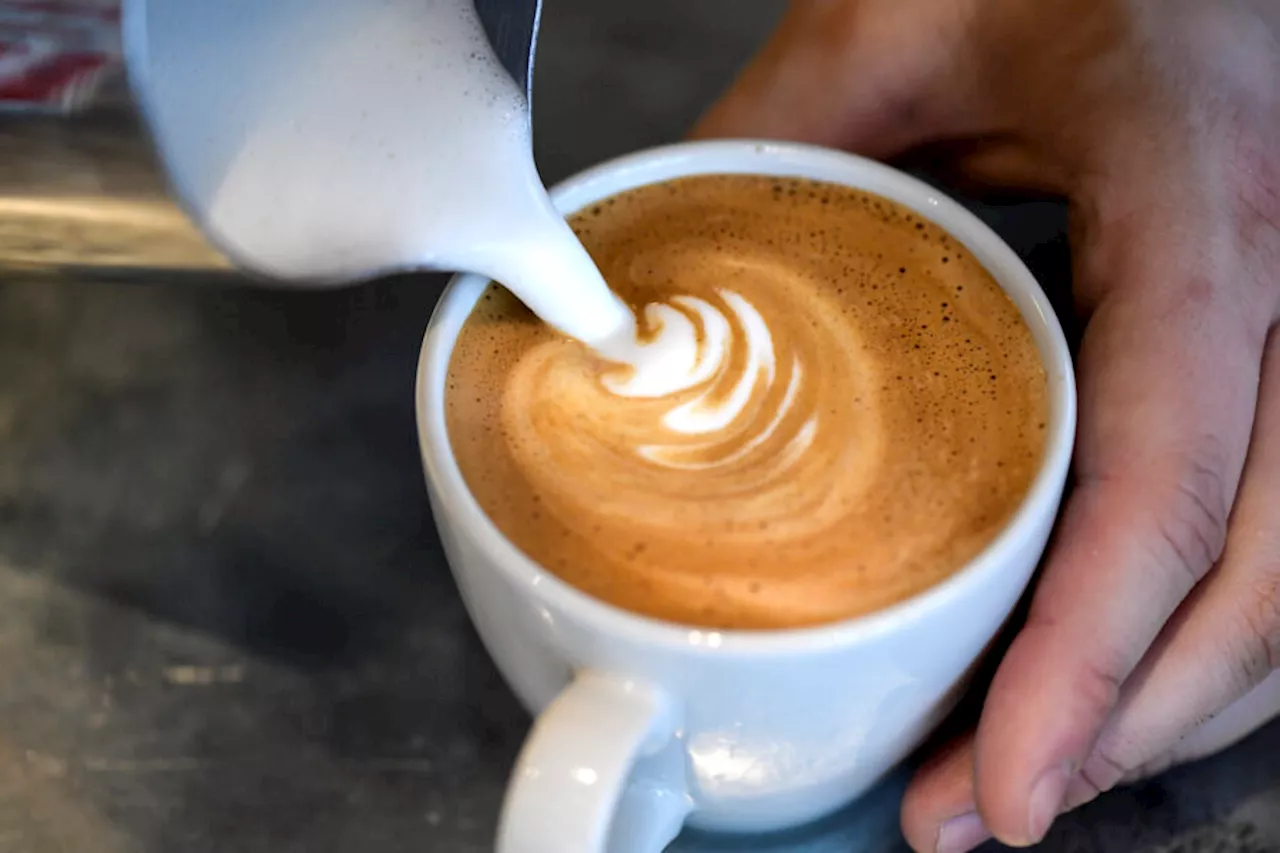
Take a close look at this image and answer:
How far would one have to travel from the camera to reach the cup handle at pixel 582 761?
0.43 meters

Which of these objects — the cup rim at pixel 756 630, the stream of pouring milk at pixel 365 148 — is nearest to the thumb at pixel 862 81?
the cup rim at pixel 756 630

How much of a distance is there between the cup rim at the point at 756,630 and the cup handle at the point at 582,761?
1.2 inches

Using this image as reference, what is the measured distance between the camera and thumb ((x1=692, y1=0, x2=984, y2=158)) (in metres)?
0.82

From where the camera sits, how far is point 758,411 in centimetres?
58

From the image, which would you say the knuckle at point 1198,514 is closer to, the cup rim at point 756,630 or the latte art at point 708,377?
the cup rim at point 756,630

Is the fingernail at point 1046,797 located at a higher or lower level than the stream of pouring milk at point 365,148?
lower

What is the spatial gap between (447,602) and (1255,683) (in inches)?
18.1

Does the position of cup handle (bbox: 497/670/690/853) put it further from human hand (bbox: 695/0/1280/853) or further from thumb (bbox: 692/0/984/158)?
thumb (bbox: 692/0/984/158)

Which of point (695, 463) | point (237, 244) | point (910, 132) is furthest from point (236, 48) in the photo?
point (910, 132)

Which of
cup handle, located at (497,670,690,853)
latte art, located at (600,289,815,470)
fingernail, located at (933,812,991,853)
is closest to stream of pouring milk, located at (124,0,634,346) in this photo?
latte art, located at (600,289,815,470)

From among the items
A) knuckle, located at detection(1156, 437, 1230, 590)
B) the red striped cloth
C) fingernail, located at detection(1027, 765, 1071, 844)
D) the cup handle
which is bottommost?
fingernail, located at detection(1027, 765, 1071, 844)

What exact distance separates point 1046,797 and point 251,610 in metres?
0.47

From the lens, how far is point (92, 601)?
750mm

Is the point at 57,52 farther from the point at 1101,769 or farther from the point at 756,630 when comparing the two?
the point at 1101,769
